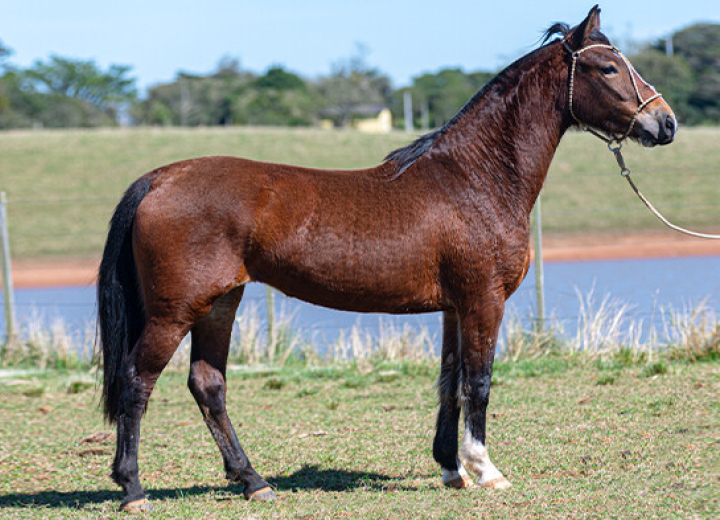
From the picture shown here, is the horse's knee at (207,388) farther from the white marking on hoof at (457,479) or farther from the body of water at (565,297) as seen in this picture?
the body of water at (565,297)

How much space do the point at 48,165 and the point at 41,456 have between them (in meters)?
32.6

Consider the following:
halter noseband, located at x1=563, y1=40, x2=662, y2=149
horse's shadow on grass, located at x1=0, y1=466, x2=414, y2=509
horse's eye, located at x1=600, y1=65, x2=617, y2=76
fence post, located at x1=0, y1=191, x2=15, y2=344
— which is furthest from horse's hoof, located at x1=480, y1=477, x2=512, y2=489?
fence post, located at x1=0, y1=191, x2=15, y2=344

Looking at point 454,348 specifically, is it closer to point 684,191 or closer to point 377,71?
point 684,191

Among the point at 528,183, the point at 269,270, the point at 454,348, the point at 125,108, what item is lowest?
the point at 454,348

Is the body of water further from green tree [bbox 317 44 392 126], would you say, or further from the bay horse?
green tree [bbox 317 44 392 126]

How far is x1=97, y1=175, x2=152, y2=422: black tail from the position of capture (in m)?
4.35

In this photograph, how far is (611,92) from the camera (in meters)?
4.46

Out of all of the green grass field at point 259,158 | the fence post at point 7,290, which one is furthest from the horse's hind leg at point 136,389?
the green grass field at point 259,158

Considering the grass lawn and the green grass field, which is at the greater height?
the green grass field

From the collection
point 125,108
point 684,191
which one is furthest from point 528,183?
point 125,108

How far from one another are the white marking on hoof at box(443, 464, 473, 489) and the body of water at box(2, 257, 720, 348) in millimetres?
4383

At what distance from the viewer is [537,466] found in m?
4.92

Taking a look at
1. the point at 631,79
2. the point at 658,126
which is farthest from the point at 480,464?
the point at 631,79

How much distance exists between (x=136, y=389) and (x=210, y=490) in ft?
2.89
